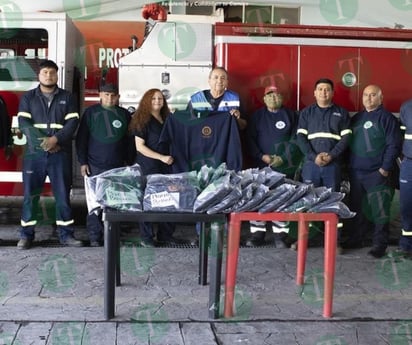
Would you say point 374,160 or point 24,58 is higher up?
point 24,58

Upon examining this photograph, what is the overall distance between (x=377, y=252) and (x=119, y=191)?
294 cm

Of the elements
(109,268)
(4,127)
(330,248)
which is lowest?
(109,268)

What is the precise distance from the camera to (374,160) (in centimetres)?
560

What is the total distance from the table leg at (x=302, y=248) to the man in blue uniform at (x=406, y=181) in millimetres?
1507

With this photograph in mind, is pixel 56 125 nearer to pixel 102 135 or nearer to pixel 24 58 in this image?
pixel 102 135

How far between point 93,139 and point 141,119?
0.54 m

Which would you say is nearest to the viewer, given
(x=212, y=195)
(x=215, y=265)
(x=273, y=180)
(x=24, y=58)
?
(x=212, y=195)

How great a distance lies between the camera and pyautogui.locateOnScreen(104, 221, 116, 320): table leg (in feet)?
12.1

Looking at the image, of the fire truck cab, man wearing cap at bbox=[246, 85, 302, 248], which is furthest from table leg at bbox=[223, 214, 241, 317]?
the fire truck cab

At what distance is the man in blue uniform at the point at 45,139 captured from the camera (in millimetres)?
5480

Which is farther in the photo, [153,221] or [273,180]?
[273,180]

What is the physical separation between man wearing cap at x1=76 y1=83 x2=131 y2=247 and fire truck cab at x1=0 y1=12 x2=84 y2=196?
0.65 m

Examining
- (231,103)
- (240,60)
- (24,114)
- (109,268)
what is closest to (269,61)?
(240,60)

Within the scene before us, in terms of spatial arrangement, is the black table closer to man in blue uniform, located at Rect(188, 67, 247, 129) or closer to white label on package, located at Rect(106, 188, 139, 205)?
white label on package, located at Rect(106, 188, 139, 205)
